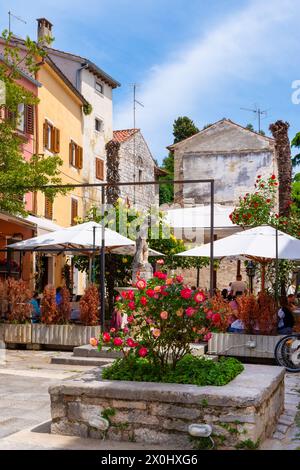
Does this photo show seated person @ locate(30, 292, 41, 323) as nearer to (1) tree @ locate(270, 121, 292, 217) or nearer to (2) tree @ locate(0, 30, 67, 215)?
(2) tree @ locate(0, 30, 67, 215)

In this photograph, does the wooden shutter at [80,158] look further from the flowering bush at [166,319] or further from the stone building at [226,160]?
A: the flowering bush at [166,319]

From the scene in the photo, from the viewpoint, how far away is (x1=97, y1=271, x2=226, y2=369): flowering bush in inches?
229

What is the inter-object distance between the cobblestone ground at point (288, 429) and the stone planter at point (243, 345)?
2.70m

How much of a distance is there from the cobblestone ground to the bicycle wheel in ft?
6.40

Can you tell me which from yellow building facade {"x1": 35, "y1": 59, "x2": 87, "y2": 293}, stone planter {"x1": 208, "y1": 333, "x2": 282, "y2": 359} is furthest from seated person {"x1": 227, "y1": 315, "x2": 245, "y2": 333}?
yellow building facade {"x1": 35, "y1": 59, "x2": 87, "y2": 293}

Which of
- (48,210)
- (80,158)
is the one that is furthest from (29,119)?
(80,158)

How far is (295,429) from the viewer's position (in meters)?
5.92

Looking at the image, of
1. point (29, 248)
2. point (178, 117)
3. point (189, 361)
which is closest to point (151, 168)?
point (178, 117)

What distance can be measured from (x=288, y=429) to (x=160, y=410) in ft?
4.77

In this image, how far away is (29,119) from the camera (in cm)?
2238

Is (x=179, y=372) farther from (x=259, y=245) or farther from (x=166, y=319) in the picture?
(x=259, y=245)

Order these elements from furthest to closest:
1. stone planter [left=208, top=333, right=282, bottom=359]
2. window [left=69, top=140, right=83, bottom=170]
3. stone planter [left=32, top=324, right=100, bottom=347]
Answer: window [left=69, top=140, right=83, bottom=170]
stone planter [left=32, top=324, right=100, bottom=347]
stone planter [left=208, top=333, right=282, bottom=359]

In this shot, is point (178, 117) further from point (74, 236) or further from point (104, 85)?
point (74, 236)

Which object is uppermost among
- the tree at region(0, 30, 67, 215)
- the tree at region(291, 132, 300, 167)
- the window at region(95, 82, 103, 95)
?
the window at region(95, 82, 103, 95)
